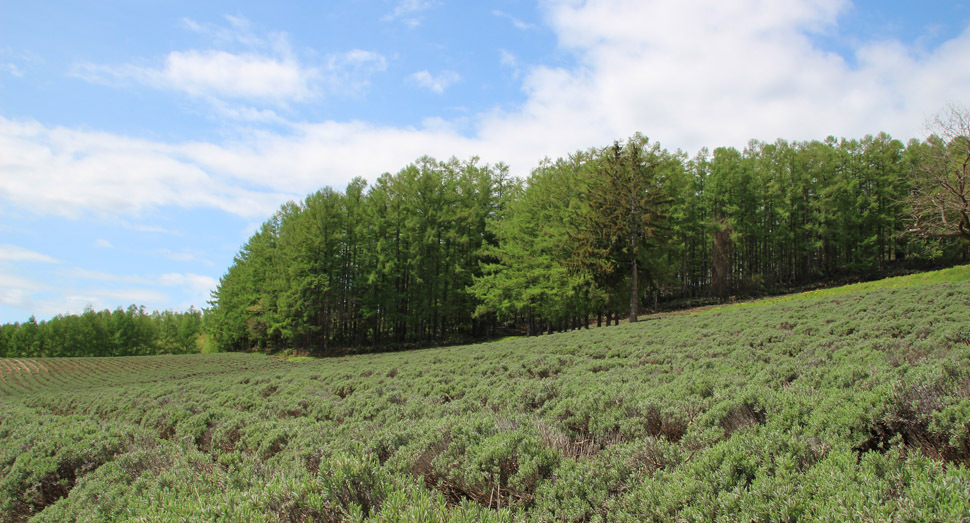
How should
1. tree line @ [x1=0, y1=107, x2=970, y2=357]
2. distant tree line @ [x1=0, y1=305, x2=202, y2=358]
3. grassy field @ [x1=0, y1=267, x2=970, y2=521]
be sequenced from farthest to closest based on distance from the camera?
distant tree line @ [x1=0, y1=305, x2=202, y2=358]
tree line @ [x1=0, y1=107, x2=970, y2=357]
grassy field @ [x1=0, y1=267, x2=970, y2=521]

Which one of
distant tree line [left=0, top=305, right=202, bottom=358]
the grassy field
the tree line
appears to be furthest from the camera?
distant tree line [left=0, top=305, right=202, bottom=358]

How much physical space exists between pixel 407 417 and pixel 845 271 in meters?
48.8

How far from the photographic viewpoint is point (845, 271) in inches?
1601

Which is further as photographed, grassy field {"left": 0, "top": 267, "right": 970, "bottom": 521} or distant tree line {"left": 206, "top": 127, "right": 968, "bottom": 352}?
distant tree line {"left": 206, "top": 127, "right": 968, "bottom": 352}

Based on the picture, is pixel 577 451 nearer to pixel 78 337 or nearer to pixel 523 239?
pixel 523 239

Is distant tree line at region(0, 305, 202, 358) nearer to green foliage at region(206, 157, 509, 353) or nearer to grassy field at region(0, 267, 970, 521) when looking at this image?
green foliage at region(206, 157, 509, 353)

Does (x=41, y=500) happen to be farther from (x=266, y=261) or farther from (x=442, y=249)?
(x=266, y=261)

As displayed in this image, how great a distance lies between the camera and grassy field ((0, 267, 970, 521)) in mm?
2639

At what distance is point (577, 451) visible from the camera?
4.18m

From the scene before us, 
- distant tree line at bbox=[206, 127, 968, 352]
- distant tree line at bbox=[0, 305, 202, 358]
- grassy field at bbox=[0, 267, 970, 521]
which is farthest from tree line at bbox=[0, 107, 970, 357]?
distant tree line at bbox=[0, 305, 202, 358]

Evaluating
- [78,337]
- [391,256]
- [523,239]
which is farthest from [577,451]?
[78,337]

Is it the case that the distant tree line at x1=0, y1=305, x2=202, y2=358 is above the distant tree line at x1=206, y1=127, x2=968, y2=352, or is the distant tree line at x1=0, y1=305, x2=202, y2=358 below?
below

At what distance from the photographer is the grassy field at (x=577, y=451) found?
2639 mm

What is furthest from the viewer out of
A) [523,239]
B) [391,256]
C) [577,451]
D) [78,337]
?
[78,337]
